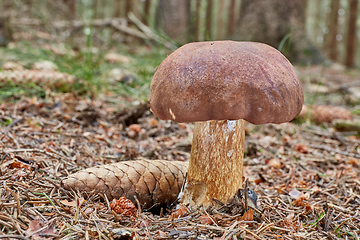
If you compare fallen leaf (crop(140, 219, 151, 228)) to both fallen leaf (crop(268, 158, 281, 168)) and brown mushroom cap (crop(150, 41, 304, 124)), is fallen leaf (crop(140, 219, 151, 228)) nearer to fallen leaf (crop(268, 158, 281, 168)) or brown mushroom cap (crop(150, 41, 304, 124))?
brown mushroom cap (crop(150, 41, 304, 124))

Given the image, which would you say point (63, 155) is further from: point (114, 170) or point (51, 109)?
point (51, 109)

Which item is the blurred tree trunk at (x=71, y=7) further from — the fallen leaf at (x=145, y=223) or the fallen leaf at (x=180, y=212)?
the fallen leaf at (x=145, y=223)

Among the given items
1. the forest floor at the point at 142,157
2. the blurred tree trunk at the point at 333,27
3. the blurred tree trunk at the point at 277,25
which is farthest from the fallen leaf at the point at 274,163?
the blurred tree trunk at the point at 333,27

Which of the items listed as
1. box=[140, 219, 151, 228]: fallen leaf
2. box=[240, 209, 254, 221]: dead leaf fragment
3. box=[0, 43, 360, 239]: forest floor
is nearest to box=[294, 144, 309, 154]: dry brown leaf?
box=[0, 43, 360, 239]: forest floor

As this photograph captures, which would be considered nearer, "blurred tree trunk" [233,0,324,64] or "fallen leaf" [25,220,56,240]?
"fallen leaf" [25,220,56,240]

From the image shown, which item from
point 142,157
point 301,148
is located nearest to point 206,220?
point 142,157

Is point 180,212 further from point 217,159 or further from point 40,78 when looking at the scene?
point 40,78
